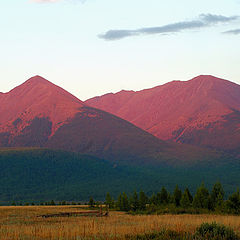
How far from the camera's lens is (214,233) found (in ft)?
73.3

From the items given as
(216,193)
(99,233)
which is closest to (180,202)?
(216,193)

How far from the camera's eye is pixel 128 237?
23.0 m

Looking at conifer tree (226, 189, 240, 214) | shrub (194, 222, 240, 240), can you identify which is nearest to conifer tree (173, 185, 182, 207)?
conifer tree (226, 189, 240, 214)

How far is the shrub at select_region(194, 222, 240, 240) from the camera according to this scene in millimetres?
21984

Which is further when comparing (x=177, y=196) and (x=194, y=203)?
(x=177, y=196)

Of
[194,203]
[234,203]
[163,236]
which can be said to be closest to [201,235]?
[163,236]

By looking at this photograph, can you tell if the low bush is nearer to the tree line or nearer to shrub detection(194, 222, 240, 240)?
shrub detection(194, 222, 240, 240)

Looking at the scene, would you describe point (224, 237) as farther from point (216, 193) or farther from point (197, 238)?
point (216, 193)

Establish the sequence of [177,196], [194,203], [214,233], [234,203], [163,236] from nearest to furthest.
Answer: [214,233]
[163,236]
[234,203]
[194,203]
[177,196]

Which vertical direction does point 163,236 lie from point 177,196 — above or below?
above

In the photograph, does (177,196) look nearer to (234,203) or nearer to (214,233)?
(234,203)

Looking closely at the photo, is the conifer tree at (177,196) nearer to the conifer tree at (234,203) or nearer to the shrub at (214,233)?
the conifer tree at (234,203)

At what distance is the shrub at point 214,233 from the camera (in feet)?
72.1

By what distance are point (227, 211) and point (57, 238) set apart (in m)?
37.9
